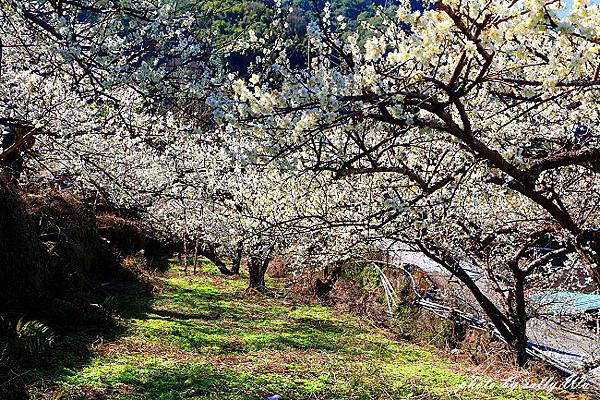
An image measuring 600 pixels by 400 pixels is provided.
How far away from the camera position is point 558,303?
23.4 feet

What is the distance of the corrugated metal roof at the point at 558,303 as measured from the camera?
7012 millimetres

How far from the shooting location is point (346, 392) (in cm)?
514

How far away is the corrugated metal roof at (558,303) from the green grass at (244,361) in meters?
1.47

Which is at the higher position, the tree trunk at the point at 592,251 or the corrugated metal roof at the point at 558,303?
the tree trunk at the point at 592,251

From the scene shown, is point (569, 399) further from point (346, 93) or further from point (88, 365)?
point (88, 365)

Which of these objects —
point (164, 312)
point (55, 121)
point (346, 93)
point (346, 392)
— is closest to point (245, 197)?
point (164, 312)

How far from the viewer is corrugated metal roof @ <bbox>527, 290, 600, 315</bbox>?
276 inches

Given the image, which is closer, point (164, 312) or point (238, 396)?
point (238, 396)

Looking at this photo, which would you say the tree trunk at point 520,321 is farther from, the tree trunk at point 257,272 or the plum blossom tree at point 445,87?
the tree trunk at point 257,272

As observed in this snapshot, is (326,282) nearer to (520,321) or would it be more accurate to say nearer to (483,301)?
(483,301)

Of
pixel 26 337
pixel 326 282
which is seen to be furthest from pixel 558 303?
pixel 26 337

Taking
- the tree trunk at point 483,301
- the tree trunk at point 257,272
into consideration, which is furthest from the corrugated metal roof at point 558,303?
Result: the tree trunk at point 257,272

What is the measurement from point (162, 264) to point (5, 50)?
11.2m

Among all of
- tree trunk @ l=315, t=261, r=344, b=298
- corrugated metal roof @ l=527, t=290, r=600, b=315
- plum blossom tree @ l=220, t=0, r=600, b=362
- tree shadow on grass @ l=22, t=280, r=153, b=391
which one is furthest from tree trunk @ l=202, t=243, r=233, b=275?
plum blossom tree @ l=220, t=0, r=600, b=362
